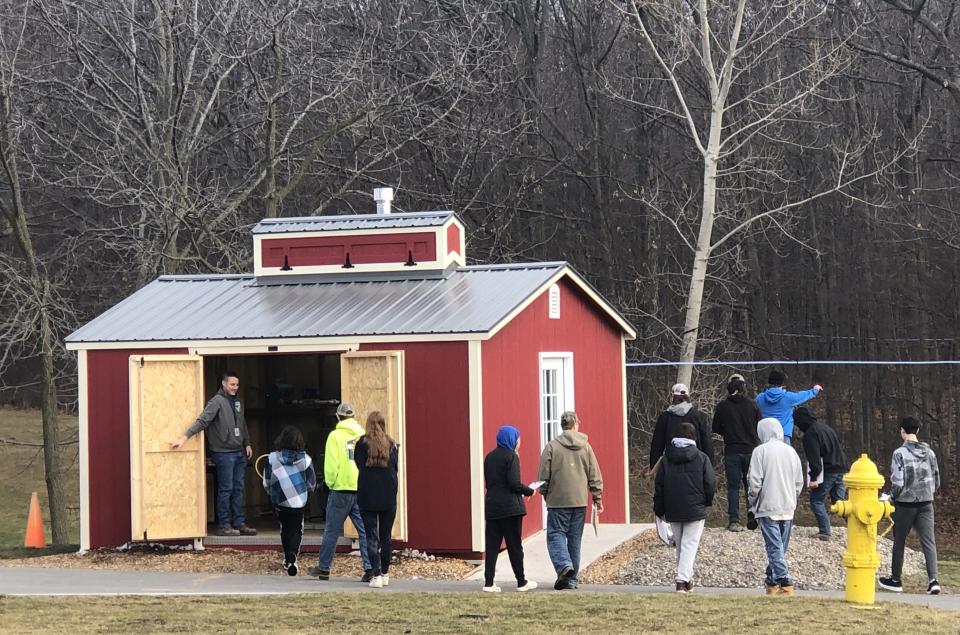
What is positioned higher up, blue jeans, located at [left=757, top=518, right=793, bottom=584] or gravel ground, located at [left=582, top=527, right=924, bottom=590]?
blue jeans, located at [left=757, top=518, right=793, bottom=584]

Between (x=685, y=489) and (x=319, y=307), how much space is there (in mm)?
5378

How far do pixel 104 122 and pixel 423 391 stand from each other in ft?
39.0

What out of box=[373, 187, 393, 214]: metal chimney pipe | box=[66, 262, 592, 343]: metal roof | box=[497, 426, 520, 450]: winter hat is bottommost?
box=[497, 426, 520, 450]: winter hat

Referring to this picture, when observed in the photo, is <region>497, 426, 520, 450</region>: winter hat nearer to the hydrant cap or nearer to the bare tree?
the hydrant cap

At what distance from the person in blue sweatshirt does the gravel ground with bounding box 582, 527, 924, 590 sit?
47.5 inches

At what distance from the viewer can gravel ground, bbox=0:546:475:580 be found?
13.9 m

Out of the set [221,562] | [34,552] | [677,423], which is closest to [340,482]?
[221,562]

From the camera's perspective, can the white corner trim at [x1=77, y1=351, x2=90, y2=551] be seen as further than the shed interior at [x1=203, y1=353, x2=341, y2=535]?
No

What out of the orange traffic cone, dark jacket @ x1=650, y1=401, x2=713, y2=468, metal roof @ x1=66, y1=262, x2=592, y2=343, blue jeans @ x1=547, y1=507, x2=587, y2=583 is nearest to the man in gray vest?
metal roof @ x1=66, y1=262, x2=592, y2=343

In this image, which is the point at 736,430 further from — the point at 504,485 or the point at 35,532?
the point at 35,532

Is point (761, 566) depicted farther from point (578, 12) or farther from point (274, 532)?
point (578, 12)

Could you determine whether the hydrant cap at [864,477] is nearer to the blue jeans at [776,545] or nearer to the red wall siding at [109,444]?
the blue jeans at [776,545]

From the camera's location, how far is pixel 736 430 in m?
15.3

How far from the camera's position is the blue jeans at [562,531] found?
12586mm
